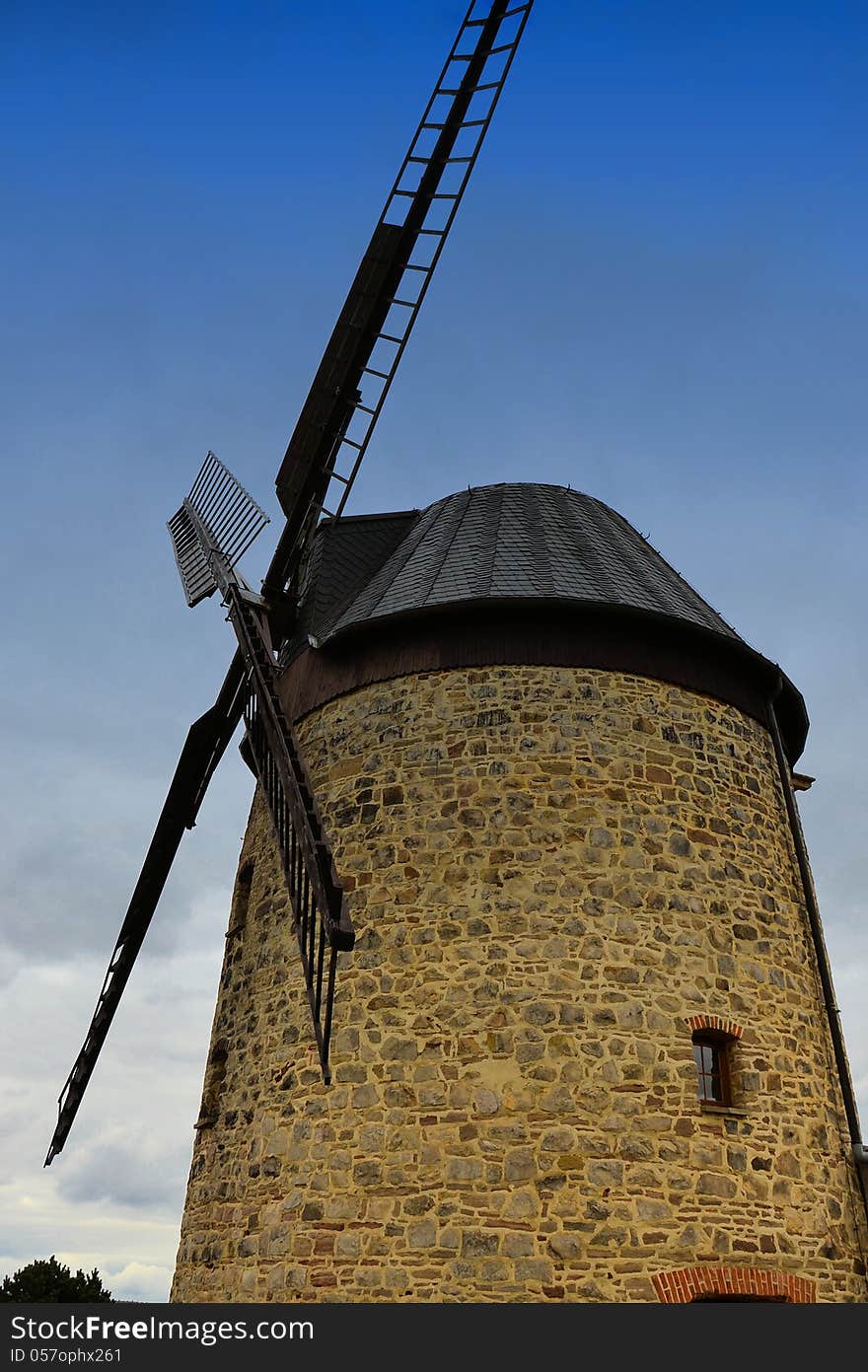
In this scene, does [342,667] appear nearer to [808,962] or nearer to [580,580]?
[580,580]

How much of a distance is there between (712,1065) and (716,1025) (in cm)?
35

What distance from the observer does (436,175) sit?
453 inches

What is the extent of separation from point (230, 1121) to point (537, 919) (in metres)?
3.37

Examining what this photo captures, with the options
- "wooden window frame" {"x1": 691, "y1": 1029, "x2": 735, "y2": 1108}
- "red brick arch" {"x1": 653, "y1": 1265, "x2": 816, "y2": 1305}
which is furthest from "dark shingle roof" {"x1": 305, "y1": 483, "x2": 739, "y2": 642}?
"red brick arch" {"x1": 653, "y1": 1265, "x2": 816, "y2": 1305}

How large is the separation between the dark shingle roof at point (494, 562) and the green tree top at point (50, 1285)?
1210cm

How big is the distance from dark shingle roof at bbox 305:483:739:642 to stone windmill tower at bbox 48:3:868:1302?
0.06 metres

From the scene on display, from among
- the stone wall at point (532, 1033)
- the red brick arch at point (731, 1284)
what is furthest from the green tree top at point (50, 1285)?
the red brick arch at point (731, 1284)

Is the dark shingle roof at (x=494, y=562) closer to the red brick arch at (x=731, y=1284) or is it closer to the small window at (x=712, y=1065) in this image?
the small window at (x=712, y=1065)

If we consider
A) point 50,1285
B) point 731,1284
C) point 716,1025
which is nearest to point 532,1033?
point 716,1025

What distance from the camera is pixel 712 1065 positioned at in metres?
8.43

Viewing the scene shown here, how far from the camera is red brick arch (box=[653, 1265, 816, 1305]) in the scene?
7.31m

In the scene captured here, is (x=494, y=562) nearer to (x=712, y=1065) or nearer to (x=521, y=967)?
(x=521, y=967)

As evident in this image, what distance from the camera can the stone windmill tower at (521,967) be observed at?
24.9 ft
